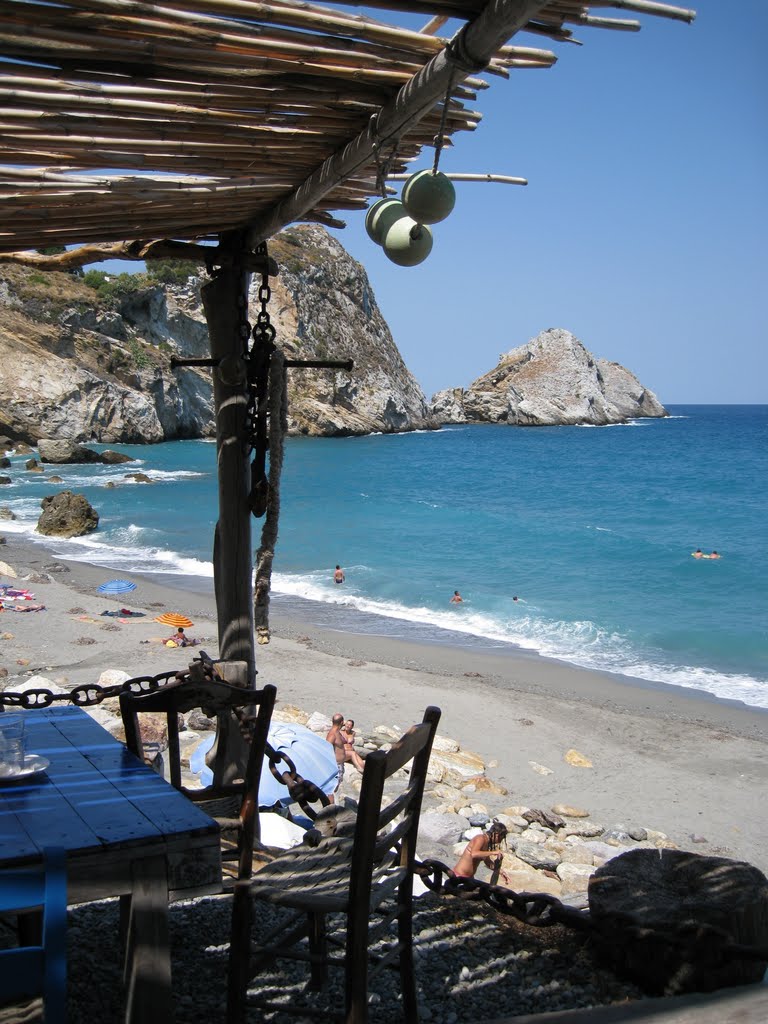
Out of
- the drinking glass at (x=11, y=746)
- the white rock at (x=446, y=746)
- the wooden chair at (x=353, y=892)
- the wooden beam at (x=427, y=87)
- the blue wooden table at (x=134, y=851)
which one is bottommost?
the white rock at (x=446, y=746)

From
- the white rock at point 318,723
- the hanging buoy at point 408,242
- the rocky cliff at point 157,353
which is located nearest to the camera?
the hanging buoy at point 408,242

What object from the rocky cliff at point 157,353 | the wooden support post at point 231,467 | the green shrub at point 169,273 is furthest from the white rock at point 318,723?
the green shrub at point 169,273

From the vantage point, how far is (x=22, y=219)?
3229 mm

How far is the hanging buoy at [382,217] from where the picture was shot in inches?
122

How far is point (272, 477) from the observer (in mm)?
4266

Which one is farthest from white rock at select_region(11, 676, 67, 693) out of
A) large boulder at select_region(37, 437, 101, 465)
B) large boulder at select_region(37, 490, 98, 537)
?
large boulder at select_region(37, 437, 101, 465)

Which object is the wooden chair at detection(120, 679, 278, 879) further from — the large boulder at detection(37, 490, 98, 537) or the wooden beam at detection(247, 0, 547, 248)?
the large boulder at detection(37, 490, 98, 537)

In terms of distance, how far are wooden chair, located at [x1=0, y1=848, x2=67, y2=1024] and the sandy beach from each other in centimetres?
747

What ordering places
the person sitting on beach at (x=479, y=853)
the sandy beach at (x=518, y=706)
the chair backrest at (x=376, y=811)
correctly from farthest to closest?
the sandy beach at (x=518, y=706)
the person sitting on beach at (x=479, y=853)
the chair backrest at (x=376, y=811)

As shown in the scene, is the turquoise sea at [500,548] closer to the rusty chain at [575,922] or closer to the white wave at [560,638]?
the white wave at [560,638]

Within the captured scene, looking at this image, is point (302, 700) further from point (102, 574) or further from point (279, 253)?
point (279, 253)

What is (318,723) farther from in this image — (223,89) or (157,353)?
(157,353)

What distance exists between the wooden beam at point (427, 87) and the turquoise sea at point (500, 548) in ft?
39.0

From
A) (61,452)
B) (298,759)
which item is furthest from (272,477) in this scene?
(61,452)
